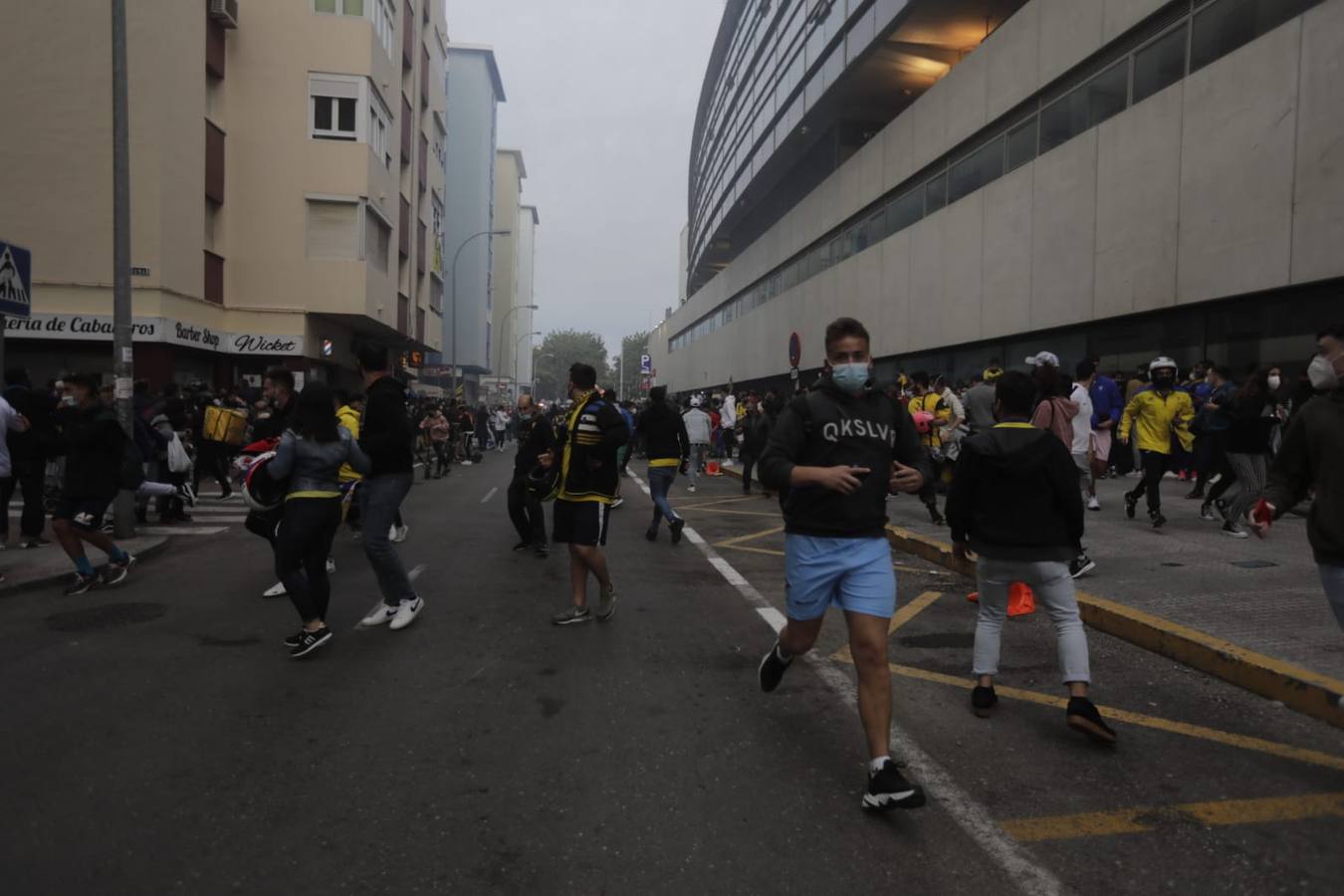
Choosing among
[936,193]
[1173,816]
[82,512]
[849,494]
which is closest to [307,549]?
[82,512]

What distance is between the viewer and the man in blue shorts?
3.33m

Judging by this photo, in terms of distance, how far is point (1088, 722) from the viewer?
3875 mm

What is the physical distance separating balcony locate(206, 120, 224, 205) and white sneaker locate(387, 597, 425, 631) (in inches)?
764

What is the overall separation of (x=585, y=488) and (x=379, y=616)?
1.68 m

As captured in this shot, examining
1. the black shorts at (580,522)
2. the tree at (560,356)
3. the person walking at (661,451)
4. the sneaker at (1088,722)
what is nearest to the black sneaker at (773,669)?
the sneaker at (1088,722)

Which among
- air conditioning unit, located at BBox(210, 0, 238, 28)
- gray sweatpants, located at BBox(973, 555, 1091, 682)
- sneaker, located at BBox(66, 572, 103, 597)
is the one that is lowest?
sneaker, located at BBox(66, 572, 103, 597)

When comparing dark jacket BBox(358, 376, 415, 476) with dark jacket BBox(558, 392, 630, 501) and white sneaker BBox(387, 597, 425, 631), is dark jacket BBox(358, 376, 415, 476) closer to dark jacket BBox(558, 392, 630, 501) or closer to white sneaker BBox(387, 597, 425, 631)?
white sneaker BBox(387, 597, 425, 631)

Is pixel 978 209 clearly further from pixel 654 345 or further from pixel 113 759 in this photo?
pixel 654 345

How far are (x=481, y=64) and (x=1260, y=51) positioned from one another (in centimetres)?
6001

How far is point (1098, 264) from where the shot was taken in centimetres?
1498

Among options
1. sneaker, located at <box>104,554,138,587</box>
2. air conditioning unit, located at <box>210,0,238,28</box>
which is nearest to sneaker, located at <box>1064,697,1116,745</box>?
sneaker, located at <box>104,554,138,587</box>

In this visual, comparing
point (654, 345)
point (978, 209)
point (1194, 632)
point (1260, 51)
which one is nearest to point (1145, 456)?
point (1194, 632)

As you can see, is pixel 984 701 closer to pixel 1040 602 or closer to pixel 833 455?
pixel 1040 602

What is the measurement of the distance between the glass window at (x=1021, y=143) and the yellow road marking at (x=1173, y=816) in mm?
16177
